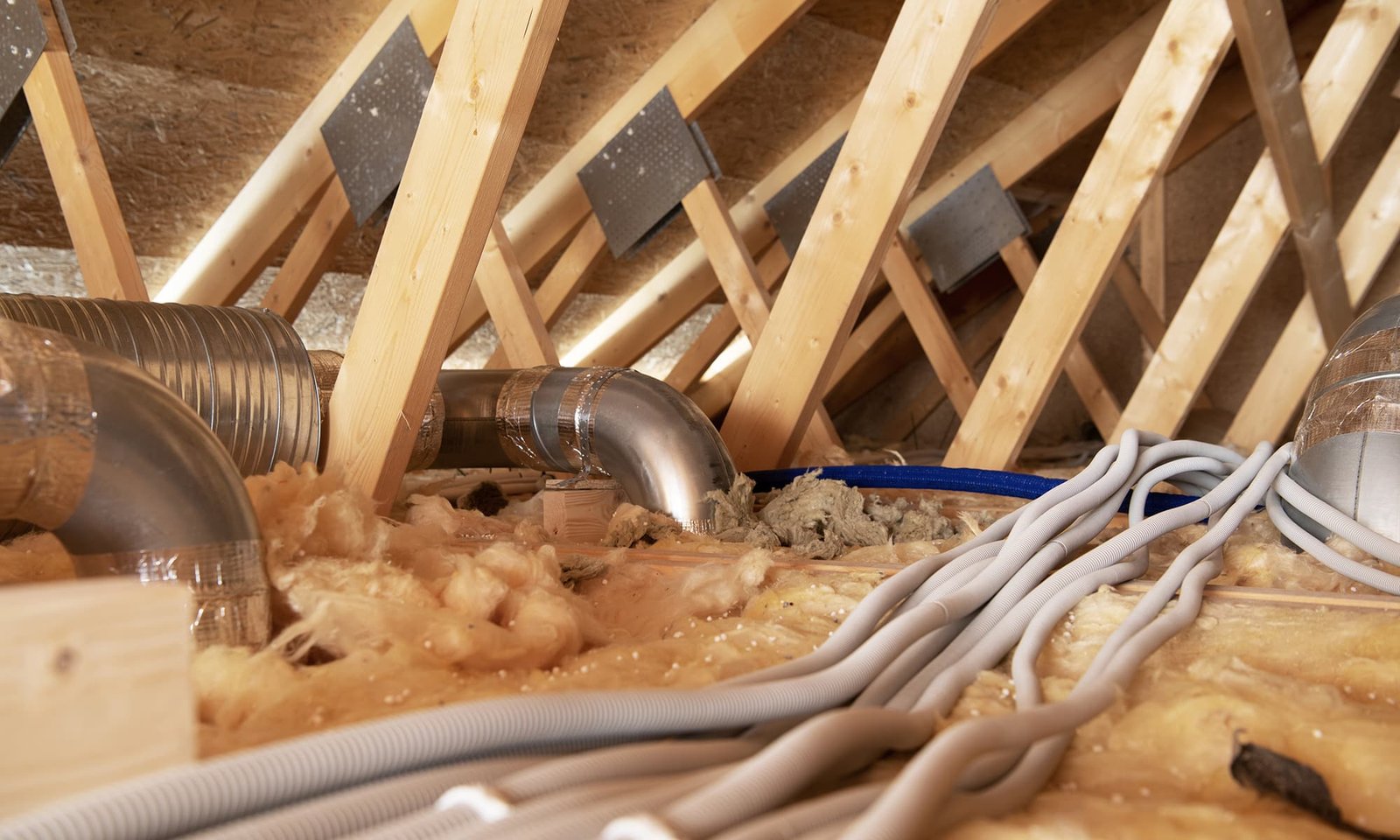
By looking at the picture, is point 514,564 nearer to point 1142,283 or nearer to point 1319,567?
point 1319,567

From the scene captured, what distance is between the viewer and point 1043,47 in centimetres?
370

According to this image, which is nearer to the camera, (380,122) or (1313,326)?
(380,122)

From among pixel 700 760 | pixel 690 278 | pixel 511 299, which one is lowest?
pixel 700 760

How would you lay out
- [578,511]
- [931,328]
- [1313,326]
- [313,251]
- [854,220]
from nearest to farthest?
[578,511]
[854,220]
[313,251]
[1313,326]
[931,328]

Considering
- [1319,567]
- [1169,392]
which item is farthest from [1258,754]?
[1169,392]

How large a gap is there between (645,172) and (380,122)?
777 mm

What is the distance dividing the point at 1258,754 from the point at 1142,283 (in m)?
4.54

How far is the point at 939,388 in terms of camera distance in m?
5.30

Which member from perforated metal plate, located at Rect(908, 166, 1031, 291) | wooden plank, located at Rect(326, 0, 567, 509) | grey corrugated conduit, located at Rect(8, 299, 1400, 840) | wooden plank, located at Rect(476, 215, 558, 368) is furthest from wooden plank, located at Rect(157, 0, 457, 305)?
grey corrugated conduit, located at Rect(8, 299, 1400, 840)

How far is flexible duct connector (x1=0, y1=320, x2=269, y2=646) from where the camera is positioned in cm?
→ 105

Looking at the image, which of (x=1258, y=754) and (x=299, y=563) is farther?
(x=299, y=563)

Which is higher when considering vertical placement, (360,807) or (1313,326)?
(1313,326)

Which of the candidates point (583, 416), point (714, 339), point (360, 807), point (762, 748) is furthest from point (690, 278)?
point (360, 807)

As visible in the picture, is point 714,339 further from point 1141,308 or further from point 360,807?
point 360,807
